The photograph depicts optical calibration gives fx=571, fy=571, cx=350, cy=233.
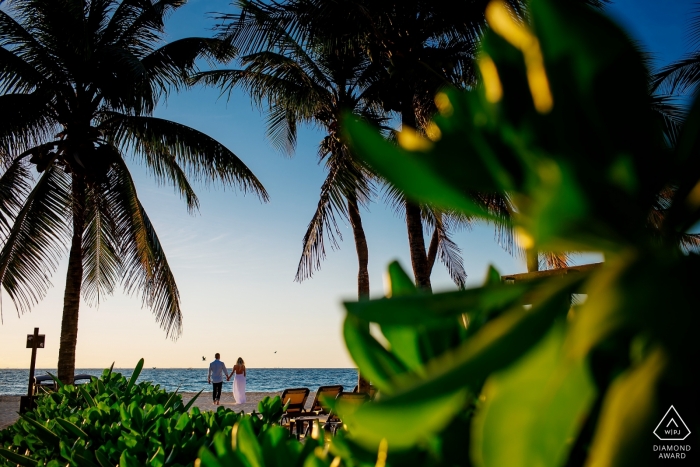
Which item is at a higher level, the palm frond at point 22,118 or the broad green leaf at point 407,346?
the palm frond at point 22,118

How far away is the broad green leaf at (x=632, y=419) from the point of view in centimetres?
24

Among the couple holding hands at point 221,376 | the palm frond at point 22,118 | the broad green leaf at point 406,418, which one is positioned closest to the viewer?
the broad green leaf at point 406,418

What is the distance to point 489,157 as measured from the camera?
290 mm

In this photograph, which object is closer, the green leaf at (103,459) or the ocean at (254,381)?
the green leaf at (103,459)

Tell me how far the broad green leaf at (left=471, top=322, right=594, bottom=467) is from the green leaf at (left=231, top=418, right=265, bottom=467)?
33cm

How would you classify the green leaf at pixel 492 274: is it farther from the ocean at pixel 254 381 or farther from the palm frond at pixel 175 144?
the ocean at pixel 254 381

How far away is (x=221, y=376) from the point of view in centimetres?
1427

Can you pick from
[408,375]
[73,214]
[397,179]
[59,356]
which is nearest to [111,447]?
[408,375]

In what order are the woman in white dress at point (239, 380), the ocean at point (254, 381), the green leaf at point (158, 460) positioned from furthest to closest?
1. the ocean at point (254, 381)
2. the woman in white dress at point (239, 380)
3. the green leaf at point (158, 460)

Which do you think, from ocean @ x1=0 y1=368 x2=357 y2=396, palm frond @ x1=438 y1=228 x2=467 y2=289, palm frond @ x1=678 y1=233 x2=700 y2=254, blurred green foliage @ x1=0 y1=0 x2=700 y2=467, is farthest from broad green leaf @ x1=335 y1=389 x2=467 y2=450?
ocean @ x1=0 y1=368 x2=357 y2=396

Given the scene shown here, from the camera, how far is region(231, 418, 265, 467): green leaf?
1.71 ft

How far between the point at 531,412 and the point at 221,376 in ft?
48.6

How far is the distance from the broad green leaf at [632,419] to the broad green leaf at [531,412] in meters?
0.01

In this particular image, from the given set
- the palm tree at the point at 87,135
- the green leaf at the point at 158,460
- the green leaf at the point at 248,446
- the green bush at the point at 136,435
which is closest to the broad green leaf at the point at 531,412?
the green leaf at the point at 248,446
